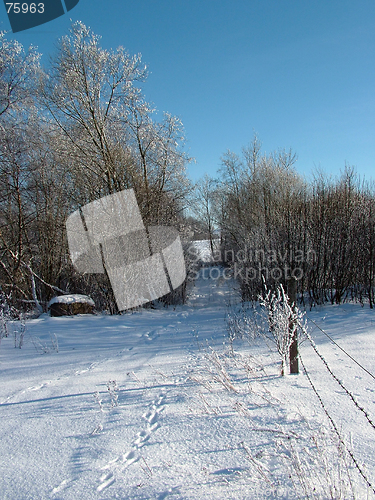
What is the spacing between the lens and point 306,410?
8.12 feet

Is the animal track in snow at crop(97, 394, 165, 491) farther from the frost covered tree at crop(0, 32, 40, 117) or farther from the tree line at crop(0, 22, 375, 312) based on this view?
the frost covered tree at crop(0, 32, 40, 117)

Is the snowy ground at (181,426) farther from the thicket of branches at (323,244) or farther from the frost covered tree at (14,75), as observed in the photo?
the frost covered tree at (14,75)

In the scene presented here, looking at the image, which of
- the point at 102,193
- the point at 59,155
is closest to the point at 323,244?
the point at 102,193

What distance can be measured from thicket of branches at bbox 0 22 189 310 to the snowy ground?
574 cm

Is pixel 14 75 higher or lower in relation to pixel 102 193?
higher

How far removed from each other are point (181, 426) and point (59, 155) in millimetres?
10107

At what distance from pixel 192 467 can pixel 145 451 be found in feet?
1.24

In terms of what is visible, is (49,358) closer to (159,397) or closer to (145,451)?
(159,397)

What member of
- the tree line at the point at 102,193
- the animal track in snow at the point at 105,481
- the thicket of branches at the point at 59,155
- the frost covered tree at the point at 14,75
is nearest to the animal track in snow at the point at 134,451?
the animal track in snow at the point at 105,481

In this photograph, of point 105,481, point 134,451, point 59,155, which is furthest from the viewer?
point 59,155

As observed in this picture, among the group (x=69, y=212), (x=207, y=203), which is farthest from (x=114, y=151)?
(x=207, y=203)

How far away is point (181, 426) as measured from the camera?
2367mm

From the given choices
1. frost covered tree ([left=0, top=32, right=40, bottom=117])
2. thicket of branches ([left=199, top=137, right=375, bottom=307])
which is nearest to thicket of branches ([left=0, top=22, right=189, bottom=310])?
frost covered tree ([left=0, top=32, right=40, bottom=117])

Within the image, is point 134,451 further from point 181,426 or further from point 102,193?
point 102,193
